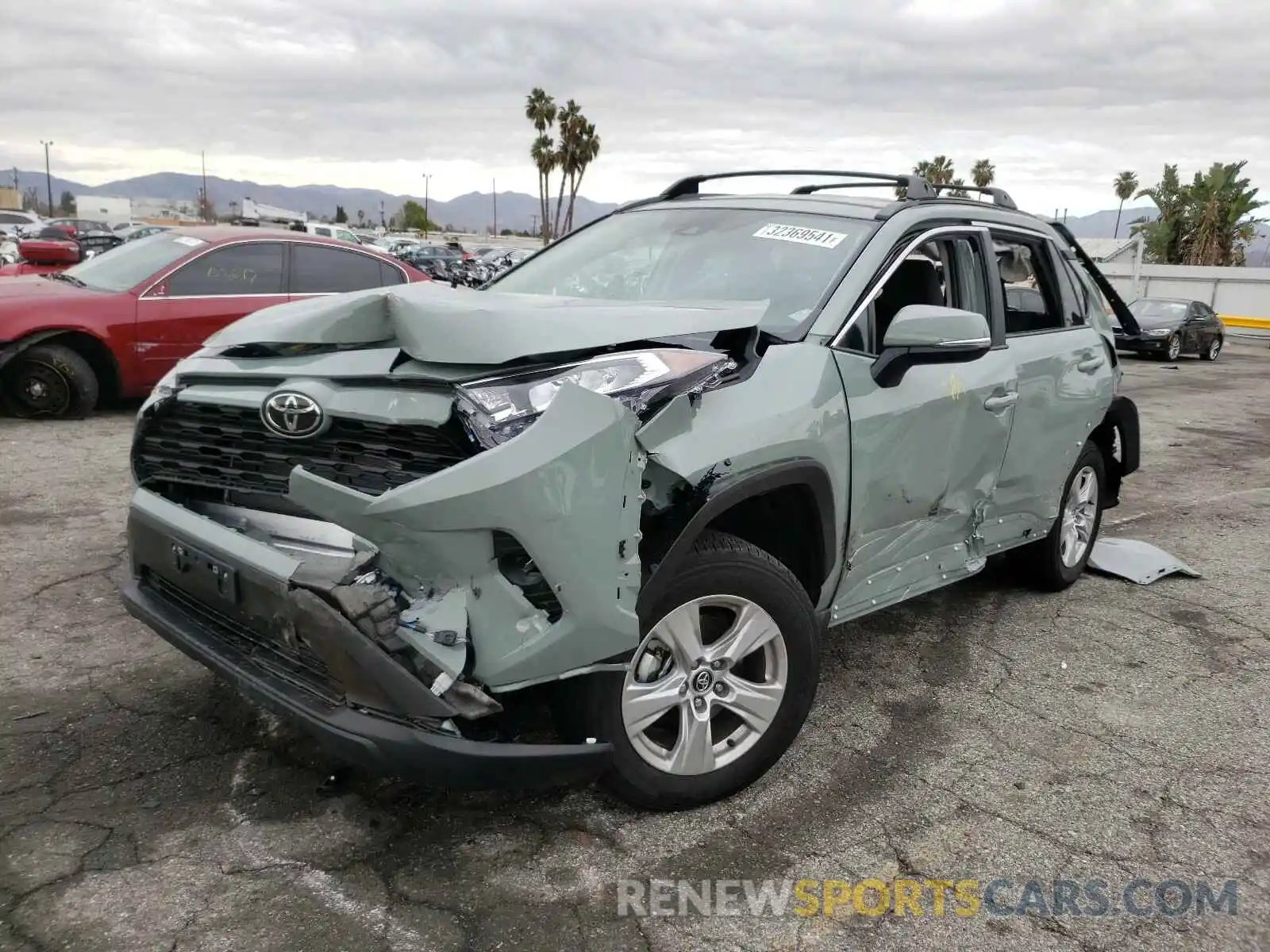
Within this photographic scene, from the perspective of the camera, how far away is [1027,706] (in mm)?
3785

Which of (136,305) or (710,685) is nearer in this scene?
(710,685)

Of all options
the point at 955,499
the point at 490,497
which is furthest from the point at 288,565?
the point at 955,499

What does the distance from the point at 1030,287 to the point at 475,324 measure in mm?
3248

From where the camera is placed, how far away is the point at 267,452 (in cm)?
265

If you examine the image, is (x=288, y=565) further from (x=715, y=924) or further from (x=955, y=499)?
(x=955, y=499)

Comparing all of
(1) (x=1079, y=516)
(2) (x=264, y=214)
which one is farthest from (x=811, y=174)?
(2) (x=264, y=214)

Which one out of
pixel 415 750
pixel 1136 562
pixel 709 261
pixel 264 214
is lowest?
pixel 1136 562

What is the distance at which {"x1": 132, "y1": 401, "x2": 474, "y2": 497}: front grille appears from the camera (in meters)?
2.41

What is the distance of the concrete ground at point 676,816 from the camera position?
7.92ft

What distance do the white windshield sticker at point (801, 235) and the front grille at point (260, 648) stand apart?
7.26 ft

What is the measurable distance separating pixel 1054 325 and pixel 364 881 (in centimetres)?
383

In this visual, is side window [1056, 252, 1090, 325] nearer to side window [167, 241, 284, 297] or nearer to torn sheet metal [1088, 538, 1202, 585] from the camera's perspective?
torn sheet metal [1088, 538, 1202, 585]

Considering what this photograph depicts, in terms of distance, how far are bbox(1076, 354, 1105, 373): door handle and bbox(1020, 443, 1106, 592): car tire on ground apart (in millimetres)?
418

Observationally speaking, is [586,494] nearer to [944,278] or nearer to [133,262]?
[944,278]
